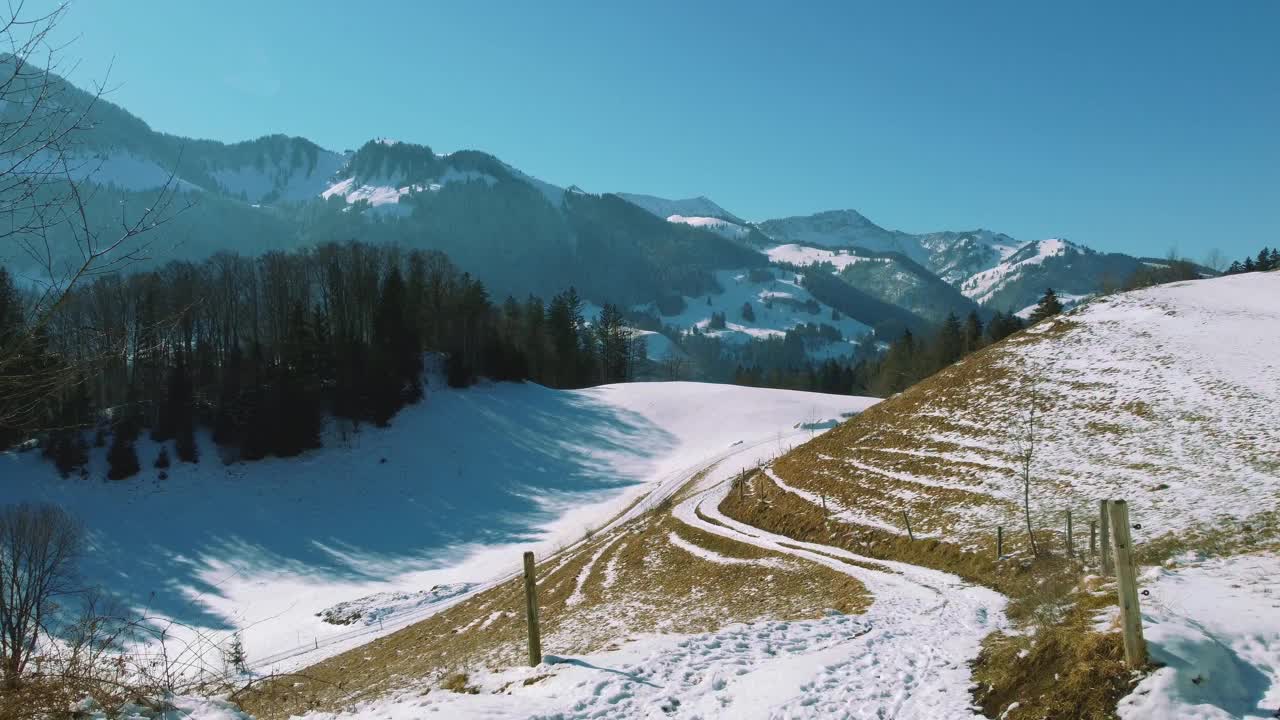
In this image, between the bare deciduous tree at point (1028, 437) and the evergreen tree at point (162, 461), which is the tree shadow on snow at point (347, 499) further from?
the bare deciduous tree at point (1028, 437)

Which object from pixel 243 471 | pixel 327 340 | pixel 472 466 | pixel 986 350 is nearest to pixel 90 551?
pixel 243 471

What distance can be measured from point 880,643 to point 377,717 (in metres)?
7.17

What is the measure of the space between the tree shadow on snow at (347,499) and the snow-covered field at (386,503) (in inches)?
5.6

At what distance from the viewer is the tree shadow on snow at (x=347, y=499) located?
36812mm

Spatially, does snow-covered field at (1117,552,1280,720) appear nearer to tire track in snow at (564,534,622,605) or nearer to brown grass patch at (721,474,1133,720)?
brown grass patch at (721,474,1133,720)

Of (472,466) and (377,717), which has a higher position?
(377,717)

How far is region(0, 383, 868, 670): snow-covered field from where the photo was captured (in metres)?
32.5

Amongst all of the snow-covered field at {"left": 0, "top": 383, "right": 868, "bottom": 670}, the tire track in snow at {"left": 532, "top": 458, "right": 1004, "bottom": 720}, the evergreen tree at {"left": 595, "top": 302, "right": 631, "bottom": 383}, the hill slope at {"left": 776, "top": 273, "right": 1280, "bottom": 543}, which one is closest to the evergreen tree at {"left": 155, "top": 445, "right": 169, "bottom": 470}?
the snow-covered field at {"left": 0, "top": 383, "right": 868, "bottom": 670}

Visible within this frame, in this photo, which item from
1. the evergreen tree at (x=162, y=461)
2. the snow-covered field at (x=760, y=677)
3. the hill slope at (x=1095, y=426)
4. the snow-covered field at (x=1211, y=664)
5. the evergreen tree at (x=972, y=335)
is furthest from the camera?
the evergreen tree at (x=972, y=335)

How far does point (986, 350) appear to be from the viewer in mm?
38656

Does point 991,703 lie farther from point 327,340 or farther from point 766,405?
point 327,340

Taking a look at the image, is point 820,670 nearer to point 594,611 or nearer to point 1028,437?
point 594,611

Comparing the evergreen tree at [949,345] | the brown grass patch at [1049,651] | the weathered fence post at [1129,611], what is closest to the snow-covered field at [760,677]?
the brown grass patch at [1049,651]

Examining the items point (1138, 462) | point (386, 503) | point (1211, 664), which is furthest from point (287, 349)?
point (1211, 664)
